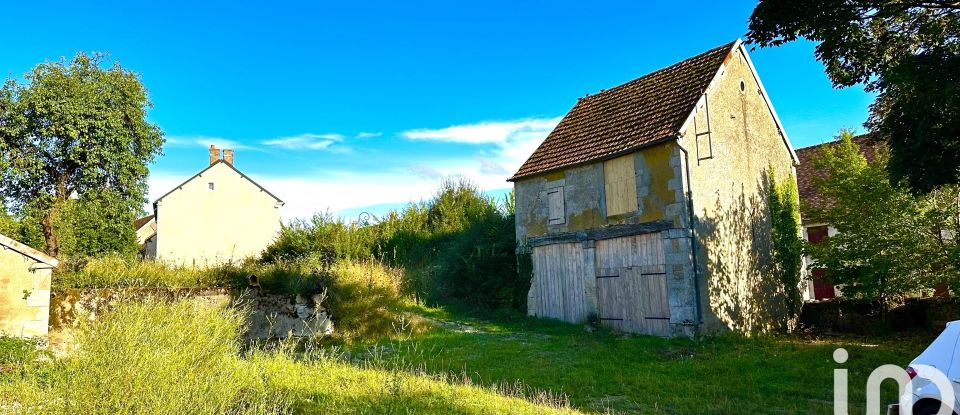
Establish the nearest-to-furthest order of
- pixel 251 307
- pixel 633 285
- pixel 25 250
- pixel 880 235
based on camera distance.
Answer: pixel 25 250, pixel 880 235, pixel 251 307, pixel 633 285

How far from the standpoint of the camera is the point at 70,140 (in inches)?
982

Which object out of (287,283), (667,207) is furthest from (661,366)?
(287,283)

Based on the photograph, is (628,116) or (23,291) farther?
(628,116)

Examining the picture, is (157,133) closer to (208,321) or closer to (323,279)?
(323,279)

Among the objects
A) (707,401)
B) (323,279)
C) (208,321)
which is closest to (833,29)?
(707,401)

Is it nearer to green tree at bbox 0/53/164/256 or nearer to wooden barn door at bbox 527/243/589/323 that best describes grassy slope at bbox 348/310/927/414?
wooden barn door at bbox 527/243/589/323

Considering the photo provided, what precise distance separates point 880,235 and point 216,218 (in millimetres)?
30989

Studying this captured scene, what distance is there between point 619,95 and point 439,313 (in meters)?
8.75

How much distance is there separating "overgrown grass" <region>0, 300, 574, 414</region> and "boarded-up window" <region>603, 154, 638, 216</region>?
8.03 metres

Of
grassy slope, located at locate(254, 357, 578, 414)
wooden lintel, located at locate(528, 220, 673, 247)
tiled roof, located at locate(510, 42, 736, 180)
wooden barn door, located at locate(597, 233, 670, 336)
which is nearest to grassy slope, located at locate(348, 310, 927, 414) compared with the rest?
wooden barn door, located at locate(597, 233, 670, 336)

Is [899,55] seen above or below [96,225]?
above

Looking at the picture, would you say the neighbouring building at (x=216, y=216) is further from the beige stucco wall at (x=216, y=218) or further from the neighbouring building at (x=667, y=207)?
the neighbouring building at (x=667, y=207)

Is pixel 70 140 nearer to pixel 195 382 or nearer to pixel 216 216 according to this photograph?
pixel 216 216

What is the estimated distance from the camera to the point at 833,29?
10.6 metres
